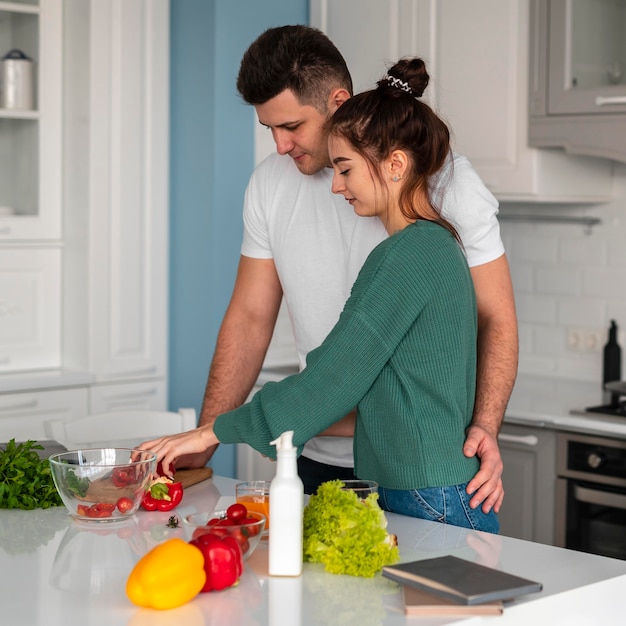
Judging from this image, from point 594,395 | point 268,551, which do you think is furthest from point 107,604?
point 594,395

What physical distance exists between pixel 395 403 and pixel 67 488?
0.56 metres

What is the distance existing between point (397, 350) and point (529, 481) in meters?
1.68

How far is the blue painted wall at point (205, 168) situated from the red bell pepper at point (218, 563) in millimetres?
2439

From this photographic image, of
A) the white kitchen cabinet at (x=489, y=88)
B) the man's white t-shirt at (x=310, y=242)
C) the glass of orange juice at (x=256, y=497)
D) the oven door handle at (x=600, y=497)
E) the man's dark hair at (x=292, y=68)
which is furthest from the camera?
the white kitchen cabinet at (x=489, y=88)

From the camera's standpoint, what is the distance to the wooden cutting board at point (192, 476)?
81.3 inches

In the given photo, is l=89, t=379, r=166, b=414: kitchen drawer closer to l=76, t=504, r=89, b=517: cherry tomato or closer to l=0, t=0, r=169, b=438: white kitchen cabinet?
l=0, t=0, r=169, b=438: white kitchen cabinet

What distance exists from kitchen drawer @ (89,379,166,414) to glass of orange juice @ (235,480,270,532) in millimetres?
2125

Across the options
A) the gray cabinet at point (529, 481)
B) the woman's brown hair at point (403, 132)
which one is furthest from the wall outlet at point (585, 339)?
the woman's brown hair at point (403, 132)

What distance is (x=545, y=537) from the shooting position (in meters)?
3.26

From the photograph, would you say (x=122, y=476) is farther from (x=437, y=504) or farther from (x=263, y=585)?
(x=437, y=504)

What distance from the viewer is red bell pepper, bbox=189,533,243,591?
1426 mm

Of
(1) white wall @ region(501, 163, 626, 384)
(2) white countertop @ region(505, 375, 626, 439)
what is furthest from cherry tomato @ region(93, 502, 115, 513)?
(1) white wall @ region(501, 163, 626, 384)

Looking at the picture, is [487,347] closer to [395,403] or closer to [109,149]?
[395,403]

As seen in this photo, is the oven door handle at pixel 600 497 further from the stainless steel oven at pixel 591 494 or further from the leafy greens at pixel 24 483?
the leafy greens at pixel 24 483
